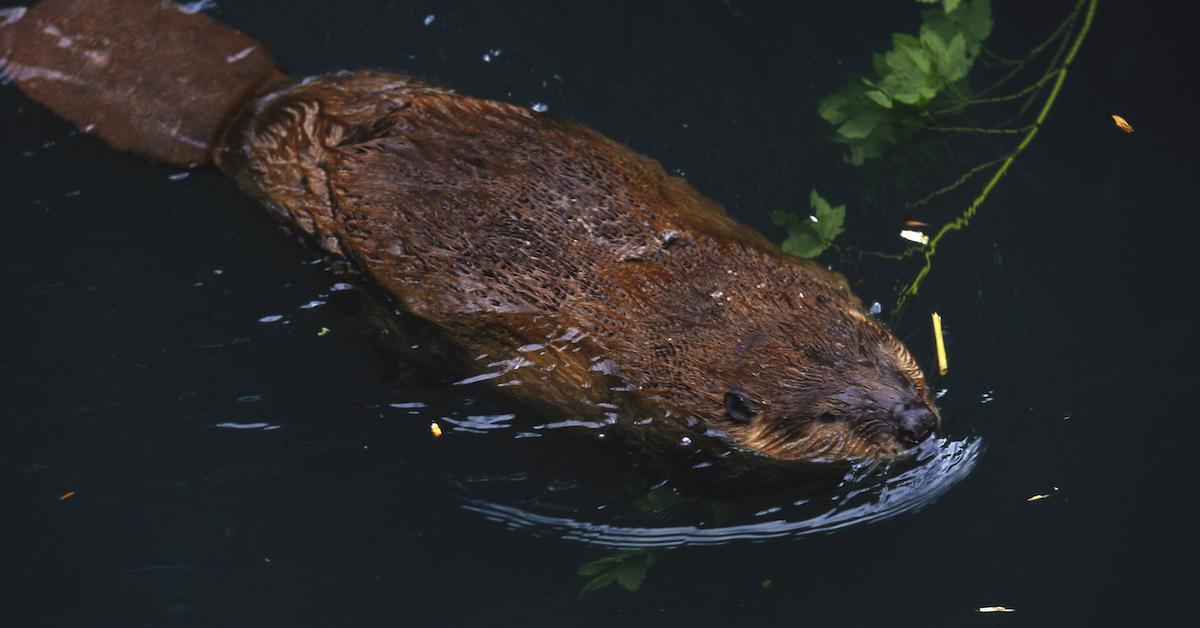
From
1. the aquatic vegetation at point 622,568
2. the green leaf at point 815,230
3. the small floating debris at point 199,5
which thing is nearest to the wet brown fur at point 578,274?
the green leaf at point 815,230

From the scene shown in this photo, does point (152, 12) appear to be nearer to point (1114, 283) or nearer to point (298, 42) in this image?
point (298, 42)

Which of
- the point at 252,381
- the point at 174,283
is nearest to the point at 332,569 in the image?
the point at 252,381

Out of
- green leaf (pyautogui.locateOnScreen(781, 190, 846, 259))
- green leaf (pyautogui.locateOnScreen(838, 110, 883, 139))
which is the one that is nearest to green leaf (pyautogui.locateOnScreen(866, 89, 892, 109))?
green leaf (pyautogui.locateOnScreen(838, 110, 883, 139))

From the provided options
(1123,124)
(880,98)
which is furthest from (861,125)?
(1123,124)

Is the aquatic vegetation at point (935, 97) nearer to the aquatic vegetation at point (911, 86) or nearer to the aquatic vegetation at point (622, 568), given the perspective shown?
the aquatic vegetation at point (911, 86)

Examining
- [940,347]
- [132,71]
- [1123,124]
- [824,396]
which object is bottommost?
[940,347]

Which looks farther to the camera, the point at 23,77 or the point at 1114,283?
the point at 1114,283

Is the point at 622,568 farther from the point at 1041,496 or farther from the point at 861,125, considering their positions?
the point at 861,125
